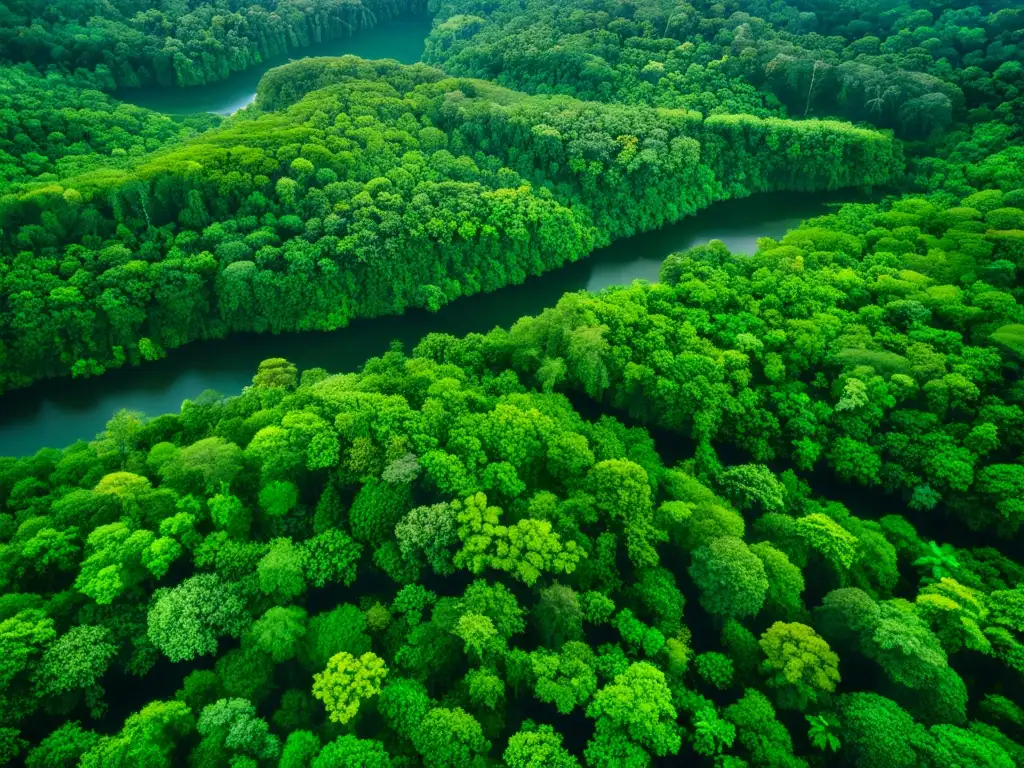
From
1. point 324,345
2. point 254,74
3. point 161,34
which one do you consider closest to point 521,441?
point 324,345

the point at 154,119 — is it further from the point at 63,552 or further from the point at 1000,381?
the point at 1000,381

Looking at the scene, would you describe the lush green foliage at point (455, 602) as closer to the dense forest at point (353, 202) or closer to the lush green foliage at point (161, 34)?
the dense forest at point (353, 202)

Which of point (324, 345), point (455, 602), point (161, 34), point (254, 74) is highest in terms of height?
point (161, 34)

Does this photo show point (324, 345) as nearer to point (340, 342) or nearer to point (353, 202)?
point (340, 342)

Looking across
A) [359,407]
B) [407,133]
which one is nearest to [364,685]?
[359,407]

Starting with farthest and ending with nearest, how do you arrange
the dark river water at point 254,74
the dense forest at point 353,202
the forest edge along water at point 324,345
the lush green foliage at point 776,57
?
the dark river water at point 254,74 → the lush green foliage at point 776,57 → the dense forest at point 353,202 → the forest edge along water at point 324,345

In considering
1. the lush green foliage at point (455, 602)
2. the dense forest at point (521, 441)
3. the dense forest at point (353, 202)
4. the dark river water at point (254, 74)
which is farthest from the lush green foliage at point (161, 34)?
the lush green foliage at point (455, 602)
